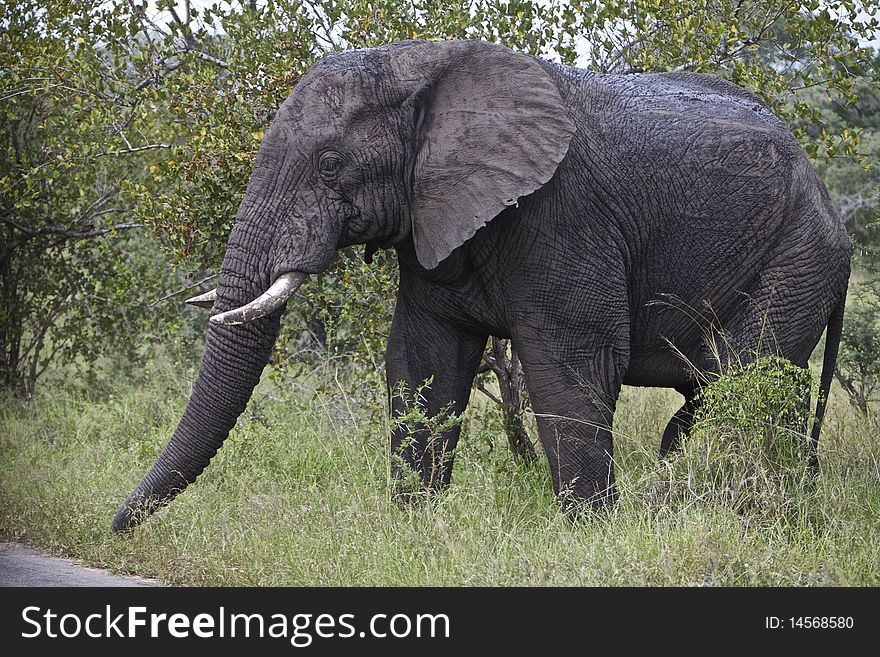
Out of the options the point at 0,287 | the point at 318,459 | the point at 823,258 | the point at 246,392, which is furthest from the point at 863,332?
the point at 0,287

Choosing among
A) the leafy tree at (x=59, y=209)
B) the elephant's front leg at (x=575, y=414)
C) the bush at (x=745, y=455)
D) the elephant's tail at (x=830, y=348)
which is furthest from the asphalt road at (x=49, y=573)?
the elephant's tail at (x=830, y=348)

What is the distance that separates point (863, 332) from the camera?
10.0m

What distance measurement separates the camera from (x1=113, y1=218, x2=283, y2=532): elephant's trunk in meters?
5.60

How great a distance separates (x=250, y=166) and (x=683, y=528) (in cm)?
348

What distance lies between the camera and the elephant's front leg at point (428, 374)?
20.6 feet

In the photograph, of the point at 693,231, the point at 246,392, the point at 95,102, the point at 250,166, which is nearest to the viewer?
the point at 246,392

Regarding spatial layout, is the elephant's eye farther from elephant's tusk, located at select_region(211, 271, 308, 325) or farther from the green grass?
the green grass

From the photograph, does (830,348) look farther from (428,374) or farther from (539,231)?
(428,374)

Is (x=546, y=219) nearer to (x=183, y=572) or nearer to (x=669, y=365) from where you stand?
(x=669, y=365)

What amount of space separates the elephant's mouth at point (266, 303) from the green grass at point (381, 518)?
1.03 meters

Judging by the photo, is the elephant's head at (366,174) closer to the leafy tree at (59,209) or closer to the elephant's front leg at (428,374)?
the elephant's front leg at (428,374)

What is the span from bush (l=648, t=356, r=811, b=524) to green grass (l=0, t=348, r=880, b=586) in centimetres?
6

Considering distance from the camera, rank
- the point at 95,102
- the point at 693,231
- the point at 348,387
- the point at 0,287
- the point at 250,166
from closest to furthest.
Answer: the point at 693,231 → the point at 250,166 → the point at 95,102 → the point at 348,387 → the point at 0,287

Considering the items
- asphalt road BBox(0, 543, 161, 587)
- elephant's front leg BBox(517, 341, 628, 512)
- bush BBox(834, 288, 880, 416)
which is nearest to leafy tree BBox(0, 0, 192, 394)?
asphalt road BBox(0, 543, 161, 587)
